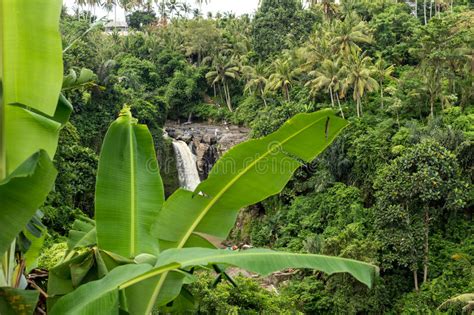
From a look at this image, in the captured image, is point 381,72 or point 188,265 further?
point 381,72

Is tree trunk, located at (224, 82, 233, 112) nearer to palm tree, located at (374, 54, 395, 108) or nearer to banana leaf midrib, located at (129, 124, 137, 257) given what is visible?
palm tree, located at (374, 54, 395, 108)

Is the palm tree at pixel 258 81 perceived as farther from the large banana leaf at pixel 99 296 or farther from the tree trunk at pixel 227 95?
the large banana leaf at pixel 99 296

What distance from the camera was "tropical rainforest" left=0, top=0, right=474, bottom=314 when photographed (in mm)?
1990

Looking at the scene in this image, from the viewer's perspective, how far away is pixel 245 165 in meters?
2.45

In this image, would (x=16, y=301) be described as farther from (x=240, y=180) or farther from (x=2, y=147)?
(x=240, y=180)

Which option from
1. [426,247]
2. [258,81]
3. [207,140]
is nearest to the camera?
[426,247]

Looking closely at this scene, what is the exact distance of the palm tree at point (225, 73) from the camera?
29836mm

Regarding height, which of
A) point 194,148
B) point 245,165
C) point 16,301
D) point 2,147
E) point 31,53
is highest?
point 31,53

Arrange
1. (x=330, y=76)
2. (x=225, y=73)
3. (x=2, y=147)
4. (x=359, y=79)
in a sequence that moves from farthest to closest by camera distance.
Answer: (x=225, y=73), (x=330, y=76), (x=359, y=79), (x=2, y=147)

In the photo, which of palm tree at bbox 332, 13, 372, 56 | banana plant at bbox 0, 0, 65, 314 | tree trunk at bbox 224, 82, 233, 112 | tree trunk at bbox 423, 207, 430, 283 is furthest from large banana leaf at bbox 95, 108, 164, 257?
tree trunk at bbox 224, 82, 233, 112

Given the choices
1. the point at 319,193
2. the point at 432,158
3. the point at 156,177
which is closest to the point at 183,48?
the point at 319,193

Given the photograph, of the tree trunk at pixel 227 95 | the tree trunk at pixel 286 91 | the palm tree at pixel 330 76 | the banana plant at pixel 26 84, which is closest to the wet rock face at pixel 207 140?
the tree trunk at pixel 286 91

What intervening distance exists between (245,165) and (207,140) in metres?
21.4

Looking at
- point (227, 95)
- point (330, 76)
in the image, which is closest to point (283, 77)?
point (330, 76)
